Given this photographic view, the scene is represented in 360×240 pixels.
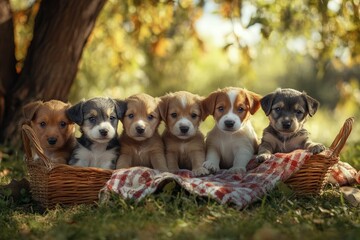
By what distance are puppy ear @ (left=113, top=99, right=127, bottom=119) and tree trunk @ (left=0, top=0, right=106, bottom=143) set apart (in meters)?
2.76

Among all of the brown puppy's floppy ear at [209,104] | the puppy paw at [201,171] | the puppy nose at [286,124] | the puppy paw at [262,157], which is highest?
the brown puppy's floppy ear at [209,104]

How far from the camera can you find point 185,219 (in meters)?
4.83

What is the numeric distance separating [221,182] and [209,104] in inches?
37.1

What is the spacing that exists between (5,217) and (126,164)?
4.24 ft

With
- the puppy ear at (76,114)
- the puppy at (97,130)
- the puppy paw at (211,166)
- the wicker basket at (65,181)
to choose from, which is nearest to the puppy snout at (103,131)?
the puppy at (97,130)

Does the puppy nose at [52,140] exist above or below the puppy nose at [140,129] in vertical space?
below

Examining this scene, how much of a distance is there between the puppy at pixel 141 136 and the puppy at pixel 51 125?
596mm

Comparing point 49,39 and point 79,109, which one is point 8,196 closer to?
point 79,109

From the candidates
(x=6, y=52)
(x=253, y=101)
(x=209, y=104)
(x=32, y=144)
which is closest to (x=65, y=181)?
(x=32, y=144)

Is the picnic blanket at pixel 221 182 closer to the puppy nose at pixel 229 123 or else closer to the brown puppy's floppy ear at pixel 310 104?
the puppy nose at pixel 229 123

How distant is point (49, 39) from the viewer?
27.8 ft

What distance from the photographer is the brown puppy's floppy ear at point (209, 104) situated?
6.06 metres

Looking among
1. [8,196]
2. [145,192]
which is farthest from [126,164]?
[8,196]

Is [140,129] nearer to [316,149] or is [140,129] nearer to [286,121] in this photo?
[286,121]
